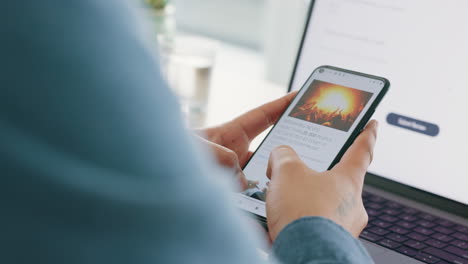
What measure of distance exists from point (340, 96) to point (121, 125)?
0.48 metres

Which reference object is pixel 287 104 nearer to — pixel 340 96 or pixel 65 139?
pixel 340 96

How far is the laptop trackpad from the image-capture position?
60cm

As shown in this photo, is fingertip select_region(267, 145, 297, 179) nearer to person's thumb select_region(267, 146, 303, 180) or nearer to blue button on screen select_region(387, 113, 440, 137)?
person's thumb select_region(267, 146, 303, 180)

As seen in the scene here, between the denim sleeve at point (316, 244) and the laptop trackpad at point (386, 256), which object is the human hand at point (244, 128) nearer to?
the laptop trackpad at point (386, 256)

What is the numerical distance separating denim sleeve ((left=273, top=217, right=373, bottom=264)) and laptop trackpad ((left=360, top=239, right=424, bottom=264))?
26cm

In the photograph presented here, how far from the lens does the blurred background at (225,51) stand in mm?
989

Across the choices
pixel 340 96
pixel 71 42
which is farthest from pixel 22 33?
pixel 340 96

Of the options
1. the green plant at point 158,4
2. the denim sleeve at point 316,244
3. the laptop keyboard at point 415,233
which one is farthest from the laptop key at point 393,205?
the green plant at point 158,4

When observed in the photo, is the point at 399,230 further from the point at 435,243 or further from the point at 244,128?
the point at 244,128

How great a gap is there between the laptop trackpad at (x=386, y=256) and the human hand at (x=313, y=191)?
121 mm

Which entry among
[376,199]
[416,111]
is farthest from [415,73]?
[376,199]

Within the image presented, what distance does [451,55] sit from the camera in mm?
729

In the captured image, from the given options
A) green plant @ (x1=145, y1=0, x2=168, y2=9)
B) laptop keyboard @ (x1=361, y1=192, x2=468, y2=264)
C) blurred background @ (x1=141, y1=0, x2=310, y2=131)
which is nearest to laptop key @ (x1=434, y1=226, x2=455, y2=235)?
laptop keyboard @ (x1=361, y1=192, x2=468, y2=264)

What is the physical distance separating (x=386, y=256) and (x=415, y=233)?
8 centimetres
